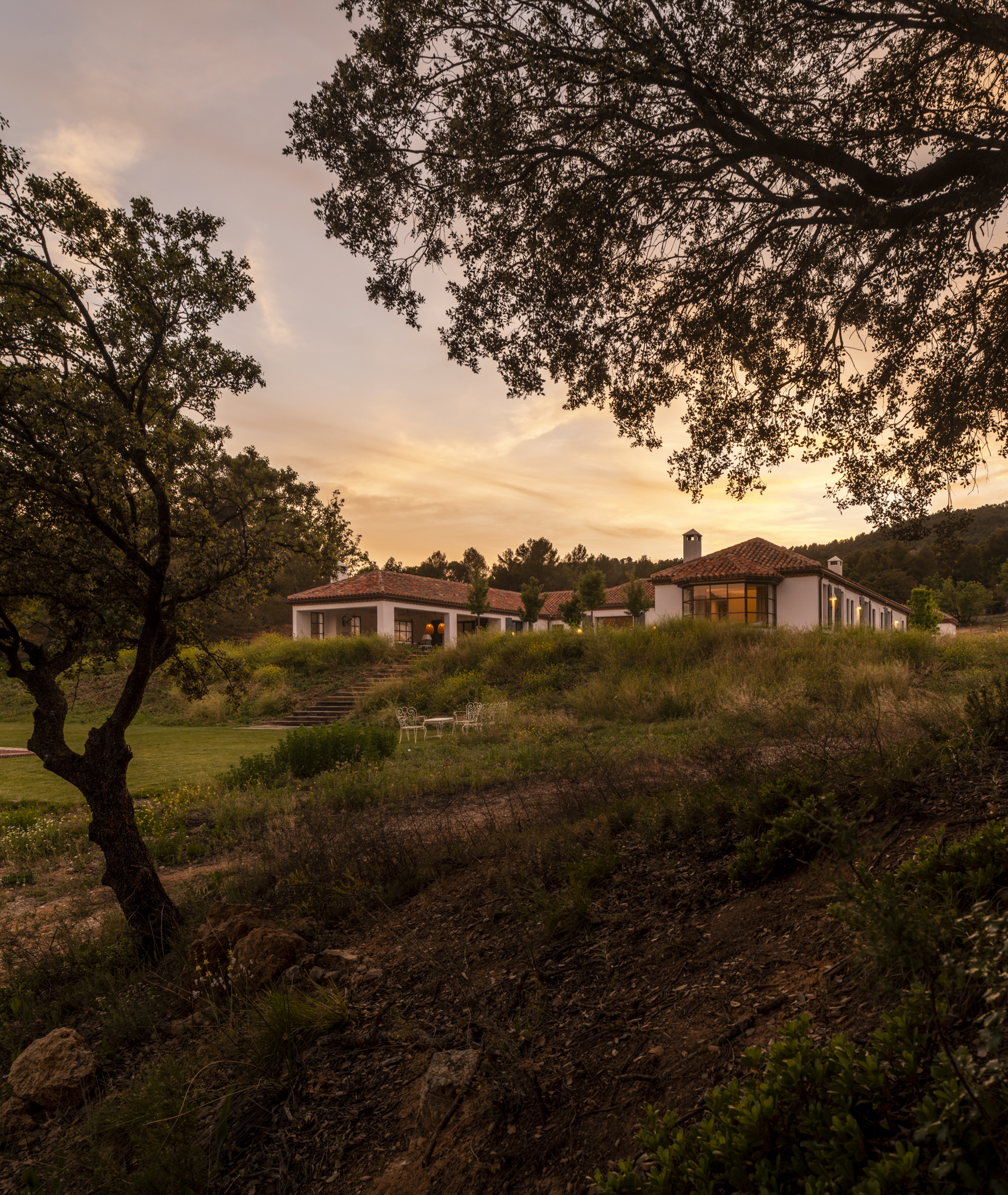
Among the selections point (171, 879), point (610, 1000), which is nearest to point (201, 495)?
point (171, 879)

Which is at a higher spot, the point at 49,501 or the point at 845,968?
the point at 49,501

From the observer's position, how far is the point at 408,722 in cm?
1527

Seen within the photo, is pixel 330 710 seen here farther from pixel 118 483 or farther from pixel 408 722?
pixel 118 483

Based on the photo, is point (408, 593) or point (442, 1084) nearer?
point (442, 1084)

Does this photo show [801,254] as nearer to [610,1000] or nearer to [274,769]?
[610,1000]

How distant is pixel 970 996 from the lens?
192cm

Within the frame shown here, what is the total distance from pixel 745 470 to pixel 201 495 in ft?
17.4

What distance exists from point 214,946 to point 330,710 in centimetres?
1589

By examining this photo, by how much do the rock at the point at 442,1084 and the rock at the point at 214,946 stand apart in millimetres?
1931

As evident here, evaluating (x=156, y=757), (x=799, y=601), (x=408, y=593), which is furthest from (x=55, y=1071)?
(x=408, y=593)

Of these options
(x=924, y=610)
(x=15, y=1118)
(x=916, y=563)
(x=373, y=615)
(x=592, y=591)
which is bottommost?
(x=15, y=1118)

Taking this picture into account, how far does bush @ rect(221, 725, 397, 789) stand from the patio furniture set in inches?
82.0

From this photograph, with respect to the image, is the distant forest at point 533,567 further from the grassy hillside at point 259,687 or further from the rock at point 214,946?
the rock at point 214,946

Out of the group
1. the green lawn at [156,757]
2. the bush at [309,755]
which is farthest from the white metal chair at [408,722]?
the green lawn at [156,757]
